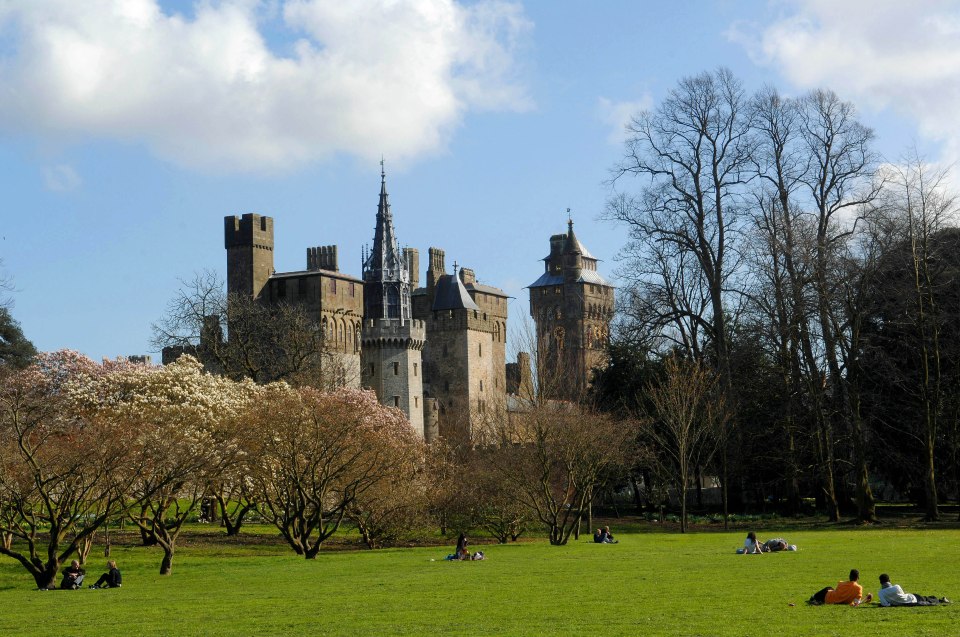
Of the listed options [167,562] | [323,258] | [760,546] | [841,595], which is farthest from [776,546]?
[323,258]

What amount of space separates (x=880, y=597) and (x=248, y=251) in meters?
62.5

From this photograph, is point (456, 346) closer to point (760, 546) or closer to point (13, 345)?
point (13, 345)

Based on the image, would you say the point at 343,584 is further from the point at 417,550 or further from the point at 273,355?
the point at 273,355

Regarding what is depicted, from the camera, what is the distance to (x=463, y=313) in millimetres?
89562

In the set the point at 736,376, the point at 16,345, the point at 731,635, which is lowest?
the point at 731,635

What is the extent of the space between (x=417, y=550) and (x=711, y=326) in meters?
16.2

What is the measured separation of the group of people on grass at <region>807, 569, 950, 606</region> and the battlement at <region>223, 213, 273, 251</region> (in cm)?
6137

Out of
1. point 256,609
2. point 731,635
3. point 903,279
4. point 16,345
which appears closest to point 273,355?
point 16,345

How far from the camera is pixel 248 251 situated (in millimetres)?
75250

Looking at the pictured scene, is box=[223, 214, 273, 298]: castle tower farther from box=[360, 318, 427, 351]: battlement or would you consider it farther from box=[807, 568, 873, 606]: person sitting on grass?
box=[807, 568, 873, 606]: person sitting on grass

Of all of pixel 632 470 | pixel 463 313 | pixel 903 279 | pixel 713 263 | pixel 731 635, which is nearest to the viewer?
pixel 731 635

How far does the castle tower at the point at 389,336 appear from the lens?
76125 millimetres

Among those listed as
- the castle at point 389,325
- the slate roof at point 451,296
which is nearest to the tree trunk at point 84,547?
the castle at point 389,325

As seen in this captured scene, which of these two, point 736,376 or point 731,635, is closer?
point 731,635
